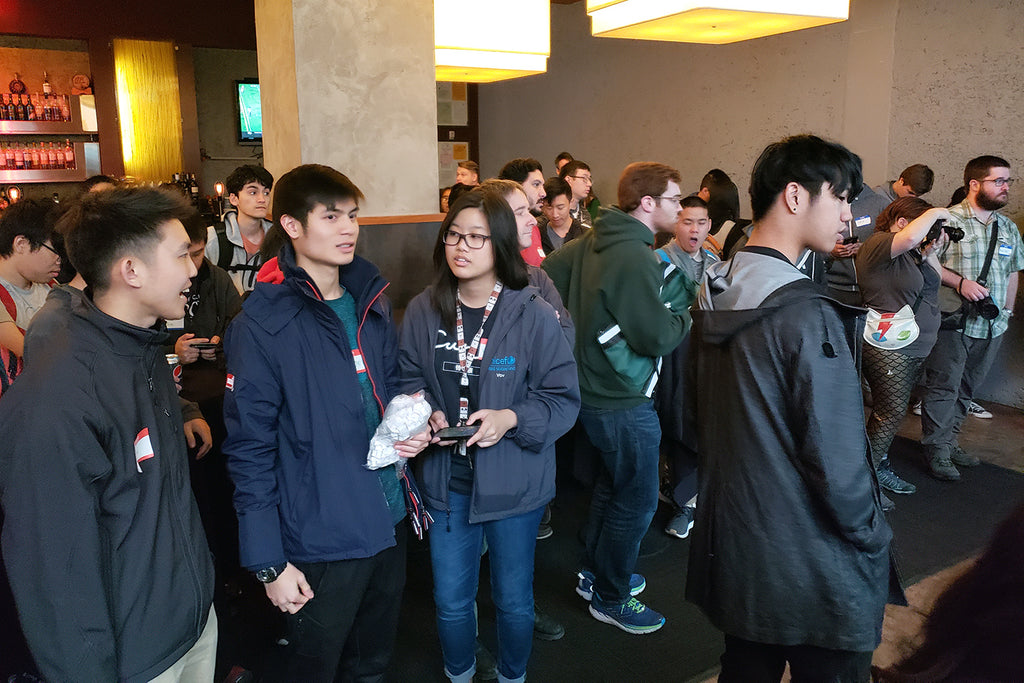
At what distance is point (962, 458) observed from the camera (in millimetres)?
4426

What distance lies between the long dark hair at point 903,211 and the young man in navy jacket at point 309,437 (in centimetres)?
321

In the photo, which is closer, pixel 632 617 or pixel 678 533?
pixel 632 617

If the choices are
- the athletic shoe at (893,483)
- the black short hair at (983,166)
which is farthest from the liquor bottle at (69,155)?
the black short hair at (983,166)

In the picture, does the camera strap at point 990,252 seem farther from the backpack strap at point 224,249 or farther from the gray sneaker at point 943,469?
the backpack strap at point 224,249

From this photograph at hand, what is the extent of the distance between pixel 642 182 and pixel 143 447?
6.33 feet

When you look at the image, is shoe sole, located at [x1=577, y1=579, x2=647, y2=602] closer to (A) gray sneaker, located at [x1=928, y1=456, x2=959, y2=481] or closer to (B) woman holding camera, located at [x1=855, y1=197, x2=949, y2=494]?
(B) woman holding camera, located at [x1=855, y1=197, x2=949, y2=494]

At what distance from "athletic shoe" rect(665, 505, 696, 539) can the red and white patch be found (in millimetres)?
2649

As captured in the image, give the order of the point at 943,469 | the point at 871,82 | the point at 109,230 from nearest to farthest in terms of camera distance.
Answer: the point at 109,230 < the point at 943,469 < the point at 871,82

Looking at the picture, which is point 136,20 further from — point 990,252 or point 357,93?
point 990,252

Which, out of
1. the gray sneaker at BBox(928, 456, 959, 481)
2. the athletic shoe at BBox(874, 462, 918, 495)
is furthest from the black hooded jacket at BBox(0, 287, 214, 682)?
the gray sneaker at BBox(928, 456, 959, 481)

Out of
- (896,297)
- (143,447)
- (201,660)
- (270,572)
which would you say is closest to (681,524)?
(896,297)

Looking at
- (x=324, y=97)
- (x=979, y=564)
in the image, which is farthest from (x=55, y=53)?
(x=979, y=564)

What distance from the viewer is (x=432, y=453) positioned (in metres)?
2.05

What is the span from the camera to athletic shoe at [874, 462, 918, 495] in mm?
4027
